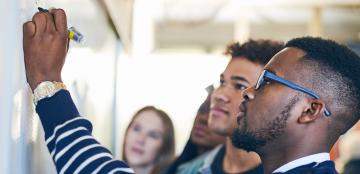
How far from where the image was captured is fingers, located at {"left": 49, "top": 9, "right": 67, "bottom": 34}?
115cm

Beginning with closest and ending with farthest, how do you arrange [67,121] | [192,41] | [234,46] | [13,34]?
1. [13,34]
2. [67,121]
3. [234,46]
4. [192,41]

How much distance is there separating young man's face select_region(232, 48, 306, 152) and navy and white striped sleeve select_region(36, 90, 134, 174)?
29 cm

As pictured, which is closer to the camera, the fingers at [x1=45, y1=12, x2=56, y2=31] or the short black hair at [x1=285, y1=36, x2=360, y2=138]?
the fingers at [x1=45, y1=12, x2=56, y2=31]

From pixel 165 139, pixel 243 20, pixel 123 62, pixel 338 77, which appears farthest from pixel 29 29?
pixel 243 20

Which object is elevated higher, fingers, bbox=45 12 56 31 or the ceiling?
fingers, bbox=45 12 56 31

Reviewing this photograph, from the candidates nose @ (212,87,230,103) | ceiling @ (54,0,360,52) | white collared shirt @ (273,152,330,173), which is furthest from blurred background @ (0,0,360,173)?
white collared shirt @ (273,152,330,173)

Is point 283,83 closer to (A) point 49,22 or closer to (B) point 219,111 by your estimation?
(A) point 49,22

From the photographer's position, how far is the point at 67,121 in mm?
1156

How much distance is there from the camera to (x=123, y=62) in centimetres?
252

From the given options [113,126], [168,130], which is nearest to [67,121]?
[113,126]

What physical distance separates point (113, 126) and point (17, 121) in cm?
140

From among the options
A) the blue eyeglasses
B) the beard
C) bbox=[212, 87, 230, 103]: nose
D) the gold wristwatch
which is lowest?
bbox=[212, 87, 230, 103]: nose

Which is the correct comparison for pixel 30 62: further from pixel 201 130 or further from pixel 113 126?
pixel 113 126

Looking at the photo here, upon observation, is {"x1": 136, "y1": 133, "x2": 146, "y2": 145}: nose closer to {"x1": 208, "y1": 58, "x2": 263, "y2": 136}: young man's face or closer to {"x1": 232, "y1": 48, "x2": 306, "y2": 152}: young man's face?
{"x1": 208, "y1": 58, "x2": 263, "y2": 136}: young man's face
